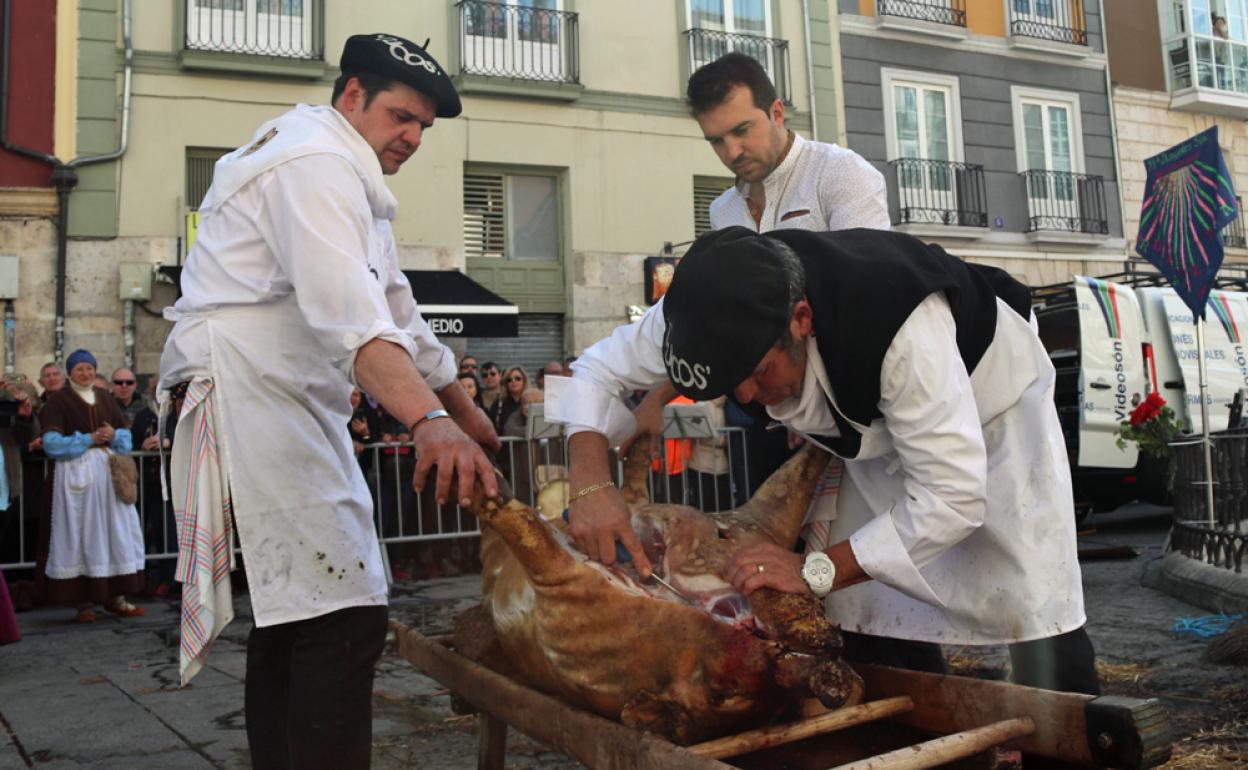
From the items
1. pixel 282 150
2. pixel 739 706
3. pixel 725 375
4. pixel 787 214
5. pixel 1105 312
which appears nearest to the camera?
pixel 725 375

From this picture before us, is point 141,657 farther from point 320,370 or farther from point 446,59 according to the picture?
point 446,59

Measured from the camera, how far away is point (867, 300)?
2.15 metres

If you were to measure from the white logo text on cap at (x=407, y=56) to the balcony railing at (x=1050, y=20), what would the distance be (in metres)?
19.0

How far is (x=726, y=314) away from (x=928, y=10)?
60.2 ft

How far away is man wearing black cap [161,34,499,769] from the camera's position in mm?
2295

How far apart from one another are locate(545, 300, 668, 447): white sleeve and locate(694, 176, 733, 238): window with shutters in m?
14.0

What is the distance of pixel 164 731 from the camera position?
13.3ft

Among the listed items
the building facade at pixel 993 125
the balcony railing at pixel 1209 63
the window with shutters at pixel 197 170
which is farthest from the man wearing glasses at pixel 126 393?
the balcony railing at pixel 1209 63

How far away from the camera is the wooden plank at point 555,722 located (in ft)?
6.03

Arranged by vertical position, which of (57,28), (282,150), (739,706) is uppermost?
(57,28)

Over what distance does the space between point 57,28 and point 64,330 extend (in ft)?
12.6

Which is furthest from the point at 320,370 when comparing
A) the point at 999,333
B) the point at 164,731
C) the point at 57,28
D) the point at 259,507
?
the point at 57,28

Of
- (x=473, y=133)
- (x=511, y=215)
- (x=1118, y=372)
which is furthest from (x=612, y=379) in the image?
(x=511, y=215)

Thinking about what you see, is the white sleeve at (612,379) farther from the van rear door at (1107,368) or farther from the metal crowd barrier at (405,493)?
the van rear door at (1107,368)
